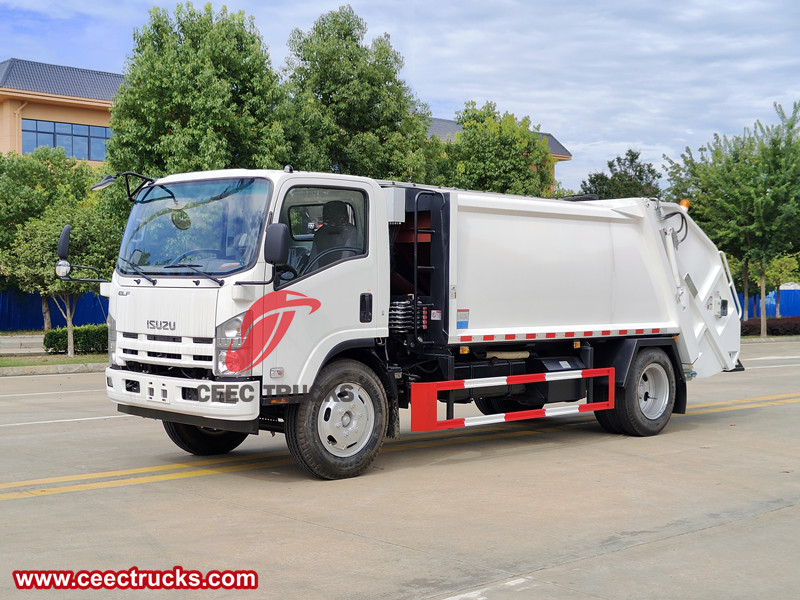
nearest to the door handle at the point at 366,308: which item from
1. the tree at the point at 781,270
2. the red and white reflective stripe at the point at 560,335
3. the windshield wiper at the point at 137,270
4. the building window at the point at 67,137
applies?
the red and white reflective stripe at the point at 560,335

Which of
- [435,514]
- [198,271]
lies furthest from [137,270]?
[435,514]

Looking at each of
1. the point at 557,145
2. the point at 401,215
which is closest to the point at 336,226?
the point at 401,215

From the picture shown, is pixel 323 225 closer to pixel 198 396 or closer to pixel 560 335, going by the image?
pixel 198 396

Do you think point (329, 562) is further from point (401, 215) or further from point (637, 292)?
point (637, 292)

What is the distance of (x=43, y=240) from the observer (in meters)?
24.8

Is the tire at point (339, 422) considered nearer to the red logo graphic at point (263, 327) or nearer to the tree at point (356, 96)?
the red logo graphic at point (263, 327)

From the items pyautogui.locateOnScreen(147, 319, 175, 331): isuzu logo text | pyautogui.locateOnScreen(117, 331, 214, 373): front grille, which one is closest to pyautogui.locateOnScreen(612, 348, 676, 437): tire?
pyautogui.locateOnScreen(117, 331, 214, 373): front grille

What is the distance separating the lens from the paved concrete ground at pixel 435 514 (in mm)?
5473

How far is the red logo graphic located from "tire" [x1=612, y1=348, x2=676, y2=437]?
4809mm

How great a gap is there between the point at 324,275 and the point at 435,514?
2.37m

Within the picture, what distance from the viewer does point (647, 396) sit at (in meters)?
11.5

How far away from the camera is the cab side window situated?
8109 mm

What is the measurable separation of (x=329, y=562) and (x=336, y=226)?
11.6 ft

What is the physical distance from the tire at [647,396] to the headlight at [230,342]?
5227mm
